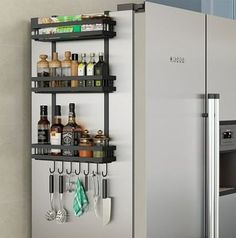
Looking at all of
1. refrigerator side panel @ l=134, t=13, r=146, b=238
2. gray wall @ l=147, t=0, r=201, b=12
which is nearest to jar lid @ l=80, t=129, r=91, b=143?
refrigerator side panel @ l=134, t=13, r=146, b=238

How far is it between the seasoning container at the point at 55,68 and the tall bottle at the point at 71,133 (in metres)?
0.13

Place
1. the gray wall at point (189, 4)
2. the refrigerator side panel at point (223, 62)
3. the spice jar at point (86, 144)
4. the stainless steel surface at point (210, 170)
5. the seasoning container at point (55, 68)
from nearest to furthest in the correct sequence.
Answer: the spice jar at point (86, 144), the seasoning container at point (55, 68), the stainless steel surface at point (210, 170), the refrigerator side panel at point (223, 62), the gray wall at point (189, 4)

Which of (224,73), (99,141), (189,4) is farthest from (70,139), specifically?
(189,4)

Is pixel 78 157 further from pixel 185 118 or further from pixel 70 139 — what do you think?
pixel 185 118

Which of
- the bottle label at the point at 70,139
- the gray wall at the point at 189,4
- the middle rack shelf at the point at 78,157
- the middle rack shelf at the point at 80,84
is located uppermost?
the gray wall at the point at 189,4

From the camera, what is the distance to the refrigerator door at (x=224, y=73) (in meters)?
3.29

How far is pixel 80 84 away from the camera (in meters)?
2.99

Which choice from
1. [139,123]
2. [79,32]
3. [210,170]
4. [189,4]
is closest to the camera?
[139,123]

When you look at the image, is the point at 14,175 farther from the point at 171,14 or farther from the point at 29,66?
the point at 171,14

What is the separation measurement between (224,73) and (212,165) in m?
0.50

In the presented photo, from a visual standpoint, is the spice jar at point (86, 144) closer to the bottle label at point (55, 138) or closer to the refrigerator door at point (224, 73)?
the bottle label at point (55, 138)

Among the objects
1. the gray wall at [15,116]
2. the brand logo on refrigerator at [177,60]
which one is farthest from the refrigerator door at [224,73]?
the gray wall at [15,116]

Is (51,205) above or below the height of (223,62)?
below

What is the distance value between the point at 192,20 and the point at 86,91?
0.61m
